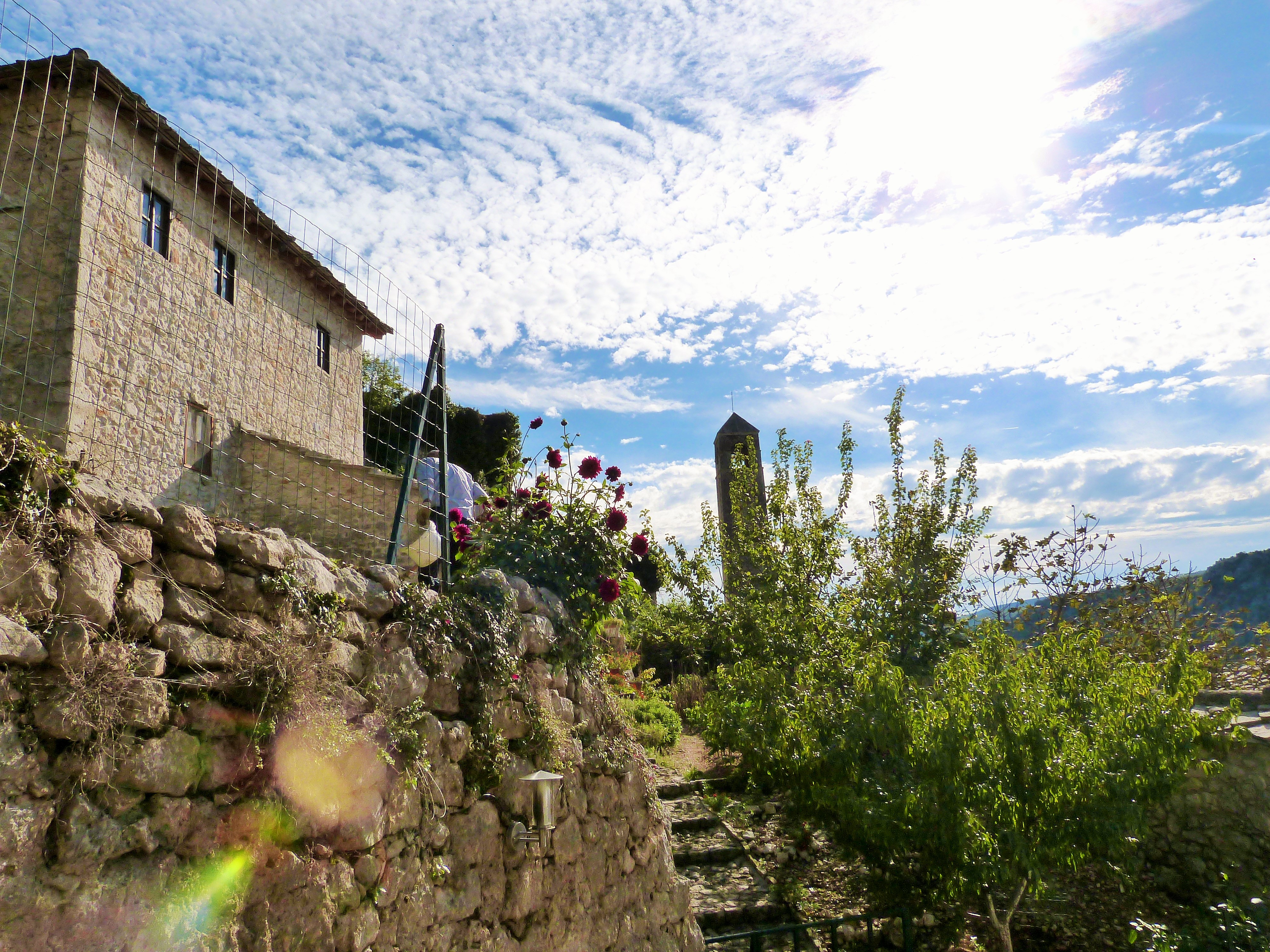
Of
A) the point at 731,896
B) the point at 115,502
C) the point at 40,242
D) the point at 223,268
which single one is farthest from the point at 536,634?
the point at 223,268

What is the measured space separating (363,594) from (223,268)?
8146 millimetres

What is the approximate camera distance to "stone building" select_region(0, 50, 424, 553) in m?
4.84

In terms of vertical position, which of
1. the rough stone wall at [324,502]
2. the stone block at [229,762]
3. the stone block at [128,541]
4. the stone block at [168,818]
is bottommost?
the stone block at [168,818]

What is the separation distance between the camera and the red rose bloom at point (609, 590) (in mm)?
4414

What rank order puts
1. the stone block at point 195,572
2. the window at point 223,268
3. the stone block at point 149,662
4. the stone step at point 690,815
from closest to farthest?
the stone block at point 149,662 → the stone block at point 195,572 → the stone step at point 690,815 → the window at point 223,268

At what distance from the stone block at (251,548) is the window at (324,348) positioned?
10209 millimetres

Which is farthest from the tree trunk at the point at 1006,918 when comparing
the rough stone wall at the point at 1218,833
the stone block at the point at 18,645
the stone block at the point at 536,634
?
the stone block at the point at 18,645

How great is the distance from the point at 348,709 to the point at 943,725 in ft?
13.1

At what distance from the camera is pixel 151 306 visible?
784cm

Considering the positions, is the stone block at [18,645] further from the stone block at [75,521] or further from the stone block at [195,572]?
the stone block at [195,572]

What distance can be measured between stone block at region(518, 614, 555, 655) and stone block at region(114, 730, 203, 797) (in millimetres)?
1778

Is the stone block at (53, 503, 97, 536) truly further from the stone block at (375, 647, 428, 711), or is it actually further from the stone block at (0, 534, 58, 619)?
the stone block at (375, 647, 428, 711)

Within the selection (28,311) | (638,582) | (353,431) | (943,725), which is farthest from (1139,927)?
(353,431)

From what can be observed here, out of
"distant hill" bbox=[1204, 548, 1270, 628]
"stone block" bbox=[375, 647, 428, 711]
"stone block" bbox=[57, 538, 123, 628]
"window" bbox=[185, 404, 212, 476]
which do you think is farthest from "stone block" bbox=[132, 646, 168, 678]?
"distant hill" bbox=[1204, 548, 1270, 628]
